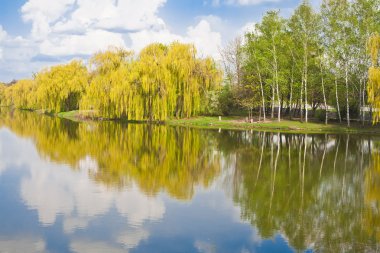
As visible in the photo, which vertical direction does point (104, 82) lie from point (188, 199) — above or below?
above

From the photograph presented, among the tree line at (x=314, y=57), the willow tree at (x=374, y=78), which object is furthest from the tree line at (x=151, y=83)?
the willow tree at (x=374, y=78)

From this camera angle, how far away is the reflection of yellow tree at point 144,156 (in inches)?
801

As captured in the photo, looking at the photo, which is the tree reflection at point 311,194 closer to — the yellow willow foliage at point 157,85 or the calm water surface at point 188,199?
the calm water surface at point 188,199

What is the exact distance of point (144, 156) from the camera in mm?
27734

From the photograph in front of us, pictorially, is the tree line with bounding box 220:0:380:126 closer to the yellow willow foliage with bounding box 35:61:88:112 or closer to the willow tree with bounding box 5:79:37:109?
the yellow willow foliage with bounding box 35:61:88:112

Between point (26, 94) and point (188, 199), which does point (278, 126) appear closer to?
point (188, 199)

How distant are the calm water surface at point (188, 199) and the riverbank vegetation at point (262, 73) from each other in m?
19.7

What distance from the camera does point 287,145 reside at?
34.4 meters

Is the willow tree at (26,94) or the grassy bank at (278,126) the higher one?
the willow tree at (26,94)

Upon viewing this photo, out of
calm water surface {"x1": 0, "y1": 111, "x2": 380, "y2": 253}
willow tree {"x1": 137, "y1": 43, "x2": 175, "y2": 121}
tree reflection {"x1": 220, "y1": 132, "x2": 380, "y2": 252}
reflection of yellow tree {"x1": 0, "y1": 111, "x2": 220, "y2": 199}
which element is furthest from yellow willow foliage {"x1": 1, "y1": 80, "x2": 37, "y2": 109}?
tree reflection {"x1": 220, "y1": 132, "x2": 380, "y2": 252}

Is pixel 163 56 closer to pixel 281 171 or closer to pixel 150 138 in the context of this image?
pixel 150 138

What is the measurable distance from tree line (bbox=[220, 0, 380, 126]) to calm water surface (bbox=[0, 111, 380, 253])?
A: 1908 centimetres

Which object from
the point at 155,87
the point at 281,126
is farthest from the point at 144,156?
the point at 155,87

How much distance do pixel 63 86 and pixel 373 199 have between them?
6279 cm
